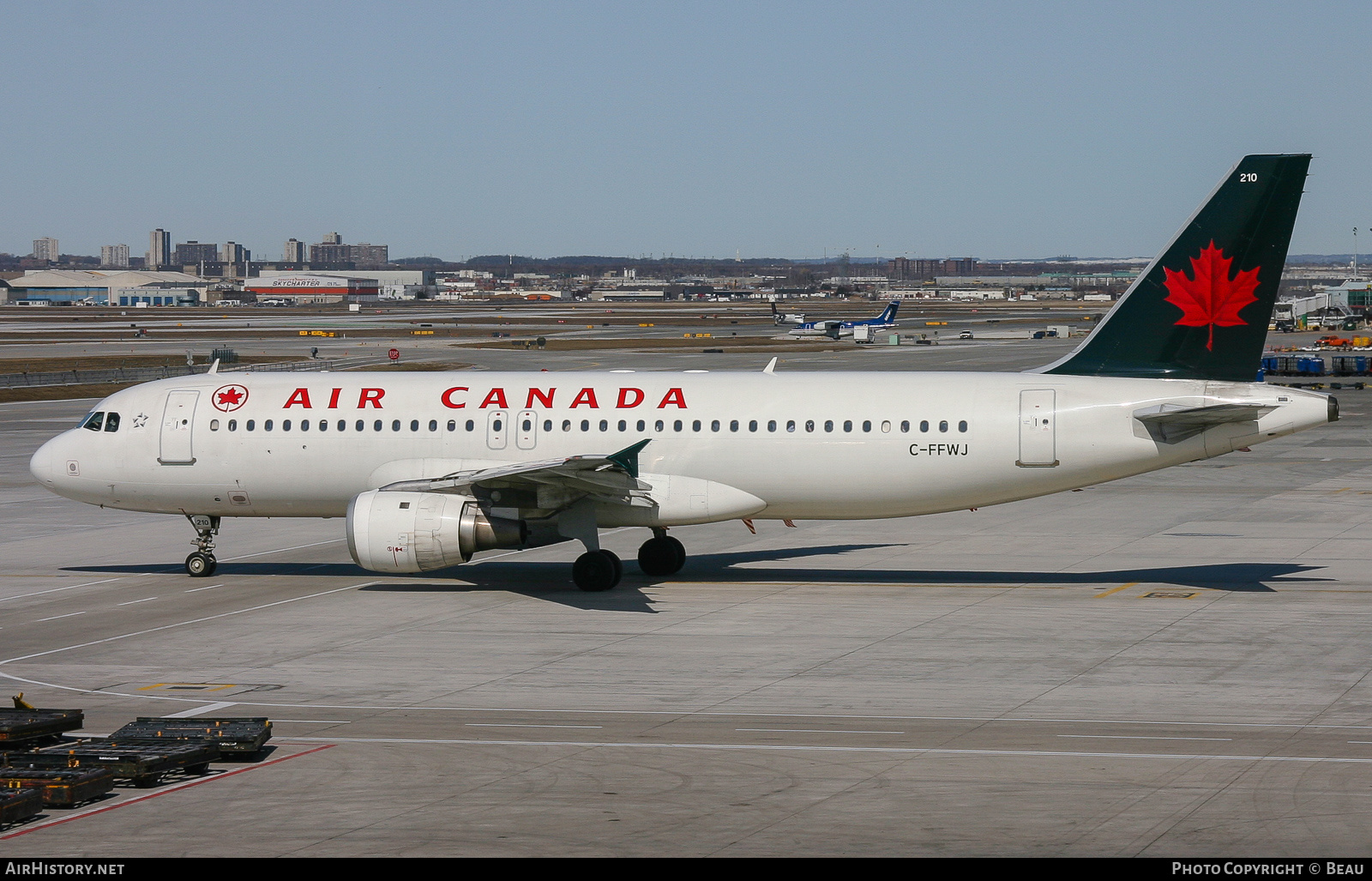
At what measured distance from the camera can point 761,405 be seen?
32219 mm

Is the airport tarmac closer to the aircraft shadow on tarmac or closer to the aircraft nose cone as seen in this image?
the aircraft shadow on tarmac

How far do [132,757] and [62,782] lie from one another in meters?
1.09

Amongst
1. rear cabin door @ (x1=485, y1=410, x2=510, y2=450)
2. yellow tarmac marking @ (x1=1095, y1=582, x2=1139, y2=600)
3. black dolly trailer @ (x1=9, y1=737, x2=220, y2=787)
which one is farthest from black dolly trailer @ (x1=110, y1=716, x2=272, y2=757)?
yellow tarmac marking @ (x1=1095, y1=582, x2=1139, y2=600)

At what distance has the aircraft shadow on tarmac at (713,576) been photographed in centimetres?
3195

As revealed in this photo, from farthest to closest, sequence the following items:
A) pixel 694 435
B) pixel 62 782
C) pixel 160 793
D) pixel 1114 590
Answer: pixel 694 435 → pixel 1114 590 → pixel 160 793 → pixel 62 782

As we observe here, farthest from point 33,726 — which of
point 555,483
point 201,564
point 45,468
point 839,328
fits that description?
point 839,328

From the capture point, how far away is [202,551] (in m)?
34.7

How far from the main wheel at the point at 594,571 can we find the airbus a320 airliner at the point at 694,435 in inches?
1.7

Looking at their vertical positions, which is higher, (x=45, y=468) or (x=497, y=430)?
(x=497, y=430)

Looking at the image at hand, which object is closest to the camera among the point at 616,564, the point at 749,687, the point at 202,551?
the point at 749,687

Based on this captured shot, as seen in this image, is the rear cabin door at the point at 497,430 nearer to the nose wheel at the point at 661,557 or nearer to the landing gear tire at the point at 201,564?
the nose wheel at the point at 661,557

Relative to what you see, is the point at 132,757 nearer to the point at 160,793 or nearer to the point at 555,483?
the point at 160,793
